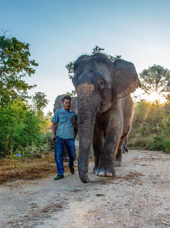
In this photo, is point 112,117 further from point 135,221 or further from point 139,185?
point 135,221

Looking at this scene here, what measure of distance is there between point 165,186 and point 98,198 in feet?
4.91

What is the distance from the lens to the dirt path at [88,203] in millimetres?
2614

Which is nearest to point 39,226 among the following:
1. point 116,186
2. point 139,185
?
point 116,186

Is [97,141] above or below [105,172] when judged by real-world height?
above

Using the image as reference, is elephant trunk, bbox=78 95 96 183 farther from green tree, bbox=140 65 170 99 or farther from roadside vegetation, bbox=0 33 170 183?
green tree, bbox=140 65 170 99

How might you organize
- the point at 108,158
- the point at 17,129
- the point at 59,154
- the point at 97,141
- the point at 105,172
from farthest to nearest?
the point at 17,129 → the point at 97,141 → the point at 59,154 → the point at 108,158 → the point at 105,172

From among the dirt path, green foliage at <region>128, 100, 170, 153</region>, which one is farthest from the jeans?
green foliage at <region>128, 100, 170, 153</region>

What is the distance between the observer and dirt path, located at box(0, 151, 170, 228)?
2614 millimetres

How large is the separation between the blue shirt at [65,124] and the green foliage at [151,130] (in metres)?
6.17

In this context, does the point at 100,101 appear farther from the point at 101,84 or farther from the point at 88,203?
the point at 88,203

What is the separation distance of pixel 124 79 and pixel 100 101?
0.95 metres

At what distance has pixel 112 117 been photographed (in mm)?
5289

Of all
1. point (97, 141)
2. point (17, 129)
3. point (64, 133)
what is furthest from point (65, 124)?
point (17, 129)

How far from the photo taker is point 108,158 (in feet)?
15.5
